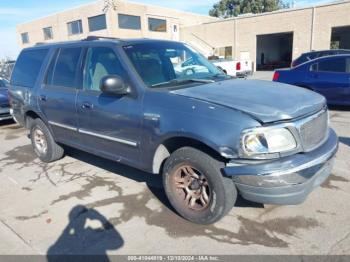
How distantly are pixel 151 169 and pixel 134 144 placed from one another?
14.2 inches

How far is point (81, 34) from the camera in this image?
3641 cm

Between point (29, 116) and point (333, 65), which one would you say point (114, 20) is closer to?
point (333, 65)

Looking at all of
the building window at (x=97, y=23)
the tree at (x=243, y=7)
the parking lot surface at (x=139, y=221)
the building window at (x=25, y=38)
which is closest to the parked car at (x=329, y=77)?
the parking lot surface at (x=139, y=221)

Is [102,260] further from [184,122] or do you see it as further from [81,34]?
[81,34]

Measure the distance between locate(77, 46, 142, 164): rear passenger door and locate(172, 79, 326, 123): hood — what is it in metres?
0.69

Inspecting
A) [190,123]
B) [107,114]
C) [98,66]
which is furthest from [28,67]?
[190,123]

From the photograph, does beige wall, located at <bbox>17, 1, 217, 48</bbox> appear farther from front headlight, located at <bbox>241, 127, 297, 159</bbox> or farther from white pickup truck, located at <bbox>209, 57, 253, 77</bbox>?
front headlight, located at <bbox>241, 127, 297, 159</bbox>

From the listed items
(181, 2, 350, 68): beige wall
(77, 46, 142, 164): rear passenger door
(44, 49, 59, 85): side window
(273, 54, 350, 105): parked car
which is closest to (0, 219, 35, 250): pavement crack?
(77, 46, 142, 164): rear passenger door

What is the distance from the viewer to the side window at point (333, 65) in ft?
27.3

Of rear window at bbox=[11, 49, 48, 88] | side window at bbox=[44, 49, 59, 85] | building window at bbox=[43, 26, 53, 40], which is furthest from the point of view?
building window at bbox=[43, 26, 53, 40]

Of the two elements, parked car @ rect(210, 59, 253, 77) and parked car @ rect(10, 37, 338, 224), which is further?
parked car @ rect(210, 59, 253, 77)

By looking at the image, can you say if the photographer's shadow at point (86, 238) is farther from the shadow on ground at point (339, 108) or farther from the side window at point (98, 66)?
the shadow on ground at point (339, 108)

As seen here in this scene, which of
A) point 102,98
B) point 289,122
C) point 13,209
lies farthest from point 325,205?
point 13,209

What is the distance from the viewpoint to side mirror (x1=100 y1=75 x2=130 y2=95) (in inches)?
134
